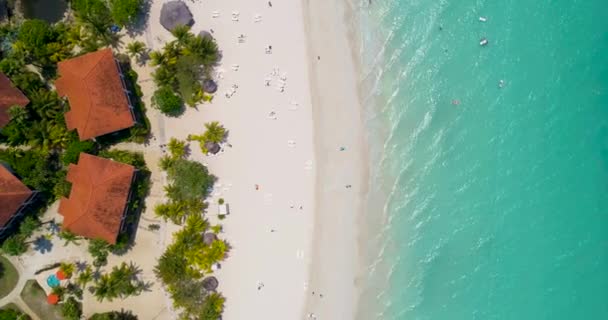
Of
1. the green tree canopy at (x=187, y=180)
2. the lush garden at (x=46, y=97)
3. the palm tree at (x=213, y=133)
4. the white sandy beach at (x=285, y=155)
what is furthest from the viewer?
the white sandy beach at (x=285, y=155)

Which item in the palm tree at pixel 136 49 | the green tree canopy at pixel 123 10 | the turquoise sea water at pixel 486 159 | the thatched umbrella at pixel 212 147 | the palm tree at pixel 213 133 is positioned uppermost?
the turquoise sea water at pixel 486 159

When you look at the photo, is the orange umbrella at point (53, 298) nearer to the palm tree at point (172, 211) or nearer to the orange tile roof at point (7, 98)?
the palm tree at point (172, 211)

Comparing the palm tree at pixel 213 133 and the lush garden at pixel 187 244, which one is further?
the palm tree at pixel 213 133

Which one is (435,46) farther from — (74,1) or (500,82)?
(74,1)

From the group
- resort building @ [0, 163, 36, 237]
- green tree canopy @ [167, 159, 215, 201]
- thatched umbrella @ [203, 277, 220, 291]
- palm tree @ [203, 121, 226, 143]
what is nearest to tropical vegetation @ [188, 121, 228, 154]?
palm tree @ [203, 121, 226, 143]

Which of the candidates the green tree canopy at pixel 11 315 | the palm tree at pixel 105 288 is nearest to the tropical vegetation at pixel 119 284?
the palm tree at pixel 105 288
